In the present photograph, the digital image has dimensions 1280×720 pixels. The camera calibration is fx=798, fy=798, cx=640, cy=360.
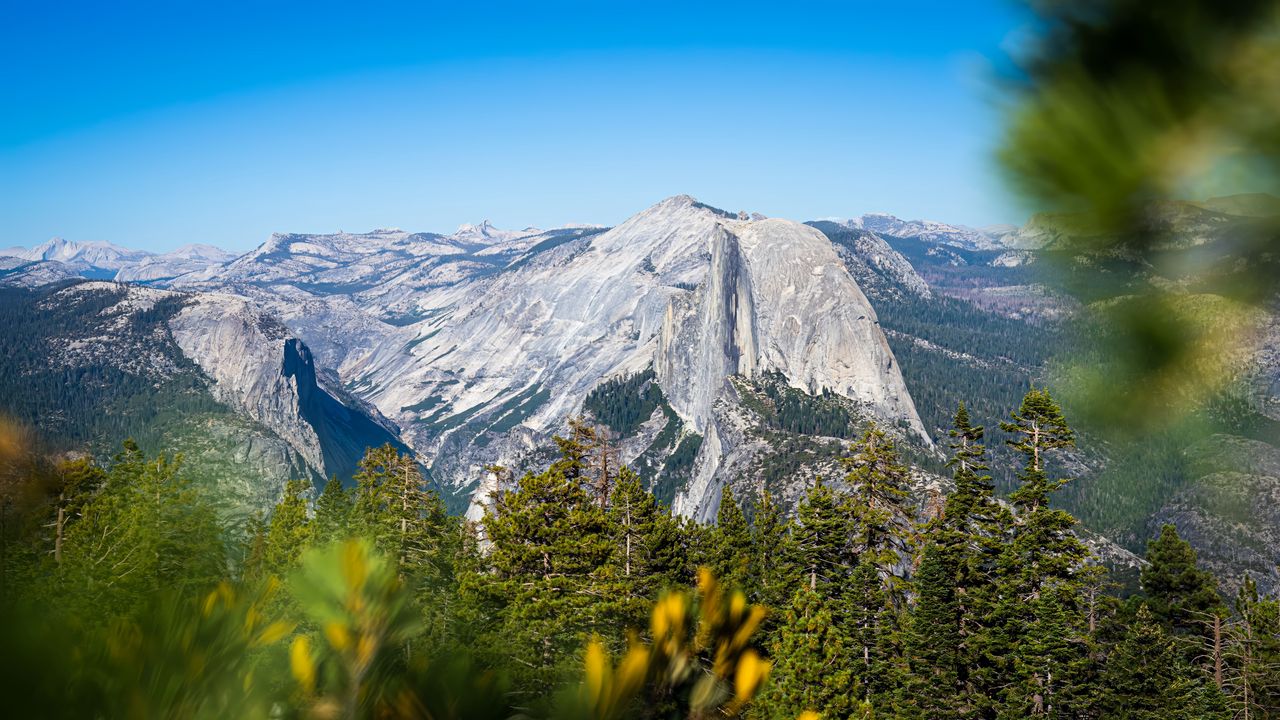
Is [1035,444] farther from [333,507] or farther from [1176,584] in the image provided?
[333,507]

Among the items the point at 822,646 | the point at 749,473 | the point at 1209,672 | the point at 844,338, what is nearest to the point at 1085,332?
the point at 822,646

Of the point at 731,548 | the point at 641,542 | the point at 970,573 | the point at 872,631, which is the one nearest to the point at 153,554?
the point at 641,542

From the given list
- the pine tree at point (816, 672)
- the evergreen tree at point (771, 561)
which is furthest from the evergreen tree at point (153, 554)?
the evergreen tree at point (771, 561)

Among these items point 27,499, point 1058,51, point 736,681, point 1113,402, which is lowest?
A: point 736,681

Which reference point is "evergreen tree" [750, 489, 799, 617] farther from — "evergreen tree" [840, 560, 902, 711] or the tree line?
"evergreen tree" [840, 560, 902, 711]

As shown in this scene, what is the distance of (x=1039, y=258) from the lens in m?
2.18

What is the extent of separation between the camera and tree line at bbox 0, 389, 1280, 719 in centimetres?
247

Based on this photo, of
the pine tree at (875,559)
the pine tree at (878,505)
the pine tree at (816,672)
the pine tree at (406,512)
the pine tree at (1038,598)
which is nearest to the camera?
the pine tree at (816,672)

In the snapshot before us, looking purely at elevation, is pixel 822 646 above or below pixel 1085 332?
below

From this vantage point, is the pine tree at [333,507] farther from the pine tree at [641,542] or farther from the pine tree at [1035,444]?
the pine tree at [1035,444]

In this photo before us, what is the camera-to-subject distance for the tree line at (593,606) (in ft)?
8.11

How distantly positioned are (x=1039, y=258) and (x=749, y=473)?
116955mm

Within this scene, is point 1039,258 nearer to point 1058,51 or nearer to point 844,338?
point 1058,51

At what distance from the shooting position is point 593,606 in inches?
886
